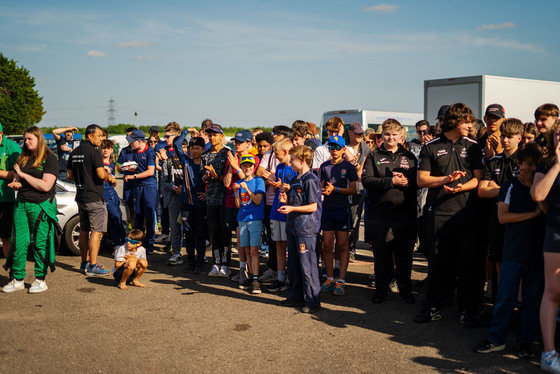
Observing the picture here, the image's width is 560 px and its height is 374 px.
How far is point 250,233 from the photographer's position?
7.20 meters

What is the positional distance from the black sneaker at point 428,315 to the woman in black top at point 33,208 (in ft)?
15.7

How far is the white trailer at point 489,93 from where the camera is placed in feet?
48.0

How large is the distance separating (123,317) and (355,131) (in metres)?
4.39

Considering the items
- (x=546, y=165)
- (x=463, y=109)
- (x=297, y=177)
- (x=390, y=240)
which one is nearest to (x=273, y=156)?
(x=297, y=177)

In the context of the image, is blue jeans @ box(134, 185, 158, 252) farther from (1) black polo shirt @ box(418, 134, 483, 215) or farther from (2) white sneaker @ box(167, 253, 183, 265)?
(1) black polo shirt @ box(418, 134, 483, 215)

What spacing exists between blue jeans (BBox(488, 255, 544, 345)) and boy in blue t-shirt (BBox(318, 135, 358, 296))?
2358 mm

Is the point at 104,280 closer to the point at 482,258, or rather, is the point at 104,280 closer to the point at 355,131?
the point at 355,131

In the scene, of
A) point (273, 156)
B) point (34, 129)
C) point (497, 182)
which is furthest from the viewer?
point (273, 156)

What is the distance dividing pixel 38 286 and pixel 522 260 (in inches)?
229

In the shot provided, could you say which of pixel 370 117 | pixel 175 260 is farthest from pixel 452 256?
pixel 370 117

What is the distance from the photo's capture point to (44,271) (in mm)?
7168

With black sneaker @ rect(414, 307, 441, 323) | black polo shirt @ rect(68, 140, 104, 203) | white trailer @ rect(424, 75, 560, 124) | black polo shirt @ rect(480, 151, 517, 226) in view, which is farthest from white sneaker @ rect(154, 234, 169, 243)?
white trailer @ rect(424, 75, 560, 124)

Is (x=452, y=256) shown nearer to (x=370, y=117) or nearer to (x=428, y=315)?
(x=428, y=315)

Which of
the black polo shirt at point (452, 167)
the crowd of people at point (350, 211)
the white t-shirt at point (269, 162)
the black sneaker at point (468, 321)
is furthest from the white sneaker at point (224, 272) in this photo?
the black sneaker at point (468, 321)
